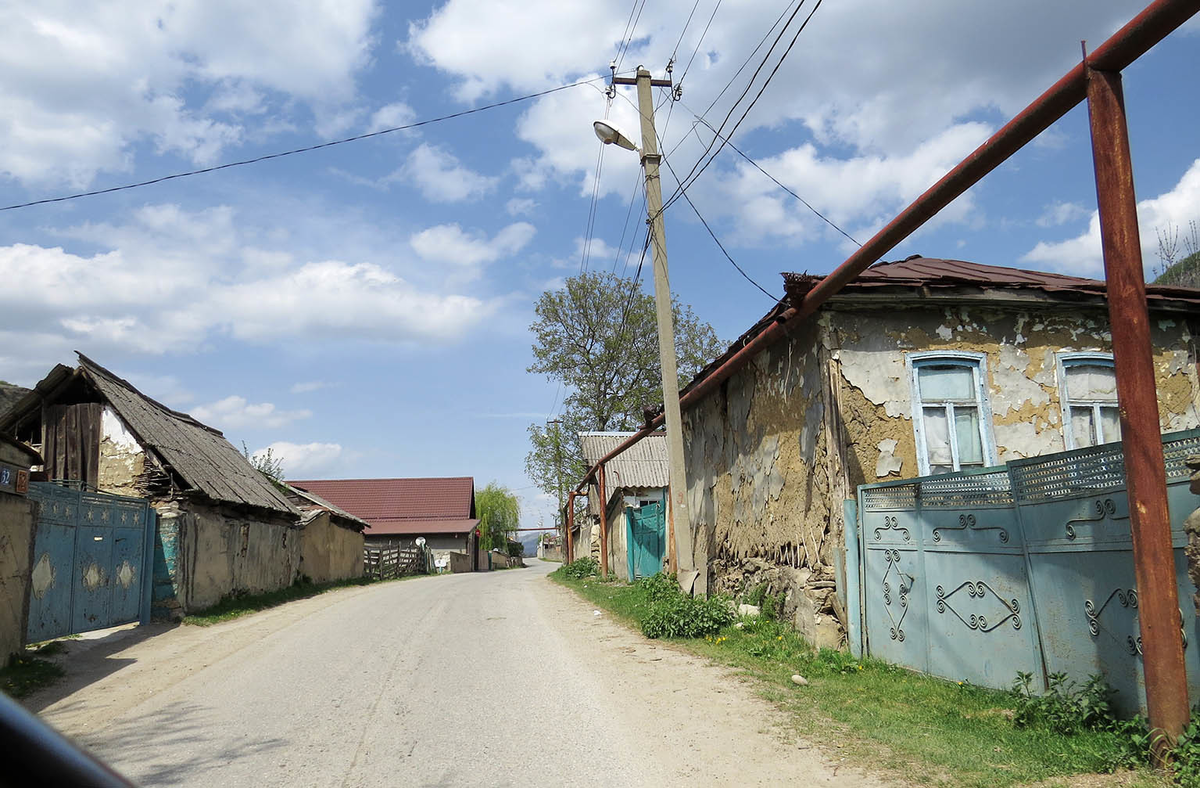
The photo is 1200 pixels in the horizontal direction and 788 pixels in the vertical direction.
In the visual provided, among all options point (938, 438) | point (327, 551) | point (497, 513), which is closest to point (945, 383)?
point (938, 438)

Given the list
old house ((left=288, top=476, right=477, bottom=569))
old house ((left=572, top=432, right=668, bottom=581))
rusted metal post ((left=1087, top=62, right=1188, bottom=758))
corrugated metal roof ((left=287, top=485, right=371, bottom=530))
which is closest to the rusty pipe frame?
rusted metal post ((left=1087, top=62, right=1188, bottom=758))

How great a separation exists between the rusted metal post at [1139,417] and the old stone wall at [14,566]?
1079 cm

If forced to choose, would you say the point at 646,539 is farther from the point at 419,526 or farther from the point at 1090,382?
the point at 419,526

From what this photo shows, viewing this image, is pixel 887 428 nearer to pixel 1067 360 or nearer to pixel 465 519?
pixel 1067 360

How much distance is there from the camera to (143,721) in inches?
268

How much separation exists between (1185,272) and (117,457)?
2665 cm

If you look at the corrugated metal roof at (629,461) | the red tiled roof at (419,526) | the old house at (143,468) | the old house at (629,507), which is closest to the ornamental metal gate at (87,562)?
the old house at (143,468)

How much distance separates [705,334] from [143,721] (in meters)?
41.4

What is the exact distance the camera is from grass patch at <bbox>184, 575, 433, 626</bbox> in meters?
15.4

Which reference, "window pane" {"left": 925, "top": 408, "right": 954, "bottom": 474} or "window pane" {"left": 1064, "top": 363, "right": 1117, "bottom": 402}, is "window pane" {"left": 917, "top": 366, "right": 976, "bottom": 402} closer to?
"window pane" {"left": 925, "top": 408, "right": 954, "bottom": 474}

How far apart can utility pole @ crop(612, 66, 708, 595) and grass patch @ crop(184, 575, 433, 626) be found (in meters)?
8.90

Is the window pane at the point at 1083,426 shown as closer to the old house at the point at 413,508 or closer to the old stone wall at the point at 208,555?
the old stone wall at the point at 208,555

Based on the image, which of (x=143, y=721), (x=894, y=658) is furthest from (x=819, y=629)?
(x=143, y=721)

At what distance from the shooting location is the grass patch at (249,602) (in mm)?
15420
